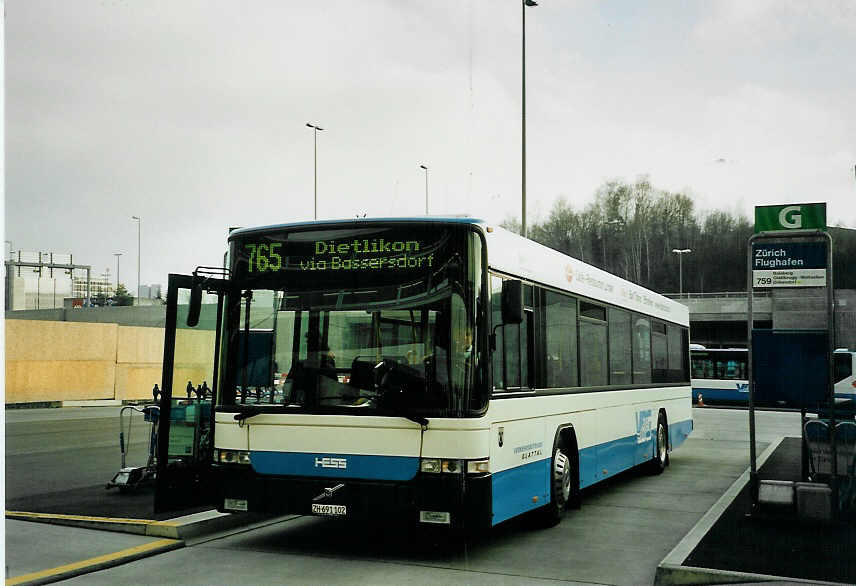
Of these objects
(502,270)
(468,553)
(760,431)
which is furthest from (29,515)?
(760,431)

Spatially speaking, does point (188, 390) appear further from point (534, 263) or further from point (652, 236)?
point (652, 236)

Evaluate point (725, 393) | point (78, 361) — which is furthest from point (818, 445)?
point (725, 393)

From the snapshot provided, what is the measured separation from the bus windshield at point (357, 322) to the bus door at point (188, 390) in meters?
0.24

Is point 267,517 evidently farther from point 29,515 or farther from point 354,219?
point 354,219

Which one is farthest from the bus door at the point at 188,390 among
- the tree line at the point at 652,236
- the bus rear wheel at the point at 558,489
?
the tree line at the point at 652,236

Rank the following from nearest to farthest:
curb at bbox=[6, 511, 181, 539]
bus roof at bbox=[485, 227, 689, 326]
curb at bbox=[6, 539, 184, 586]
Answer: curb at bbox=[6, 539, 184, 586], bus roof at bbox=[485, 227, 689, 326], curb at bbox=[6, 511, 181, 539]

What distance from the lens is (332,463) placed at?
7871 millimetres

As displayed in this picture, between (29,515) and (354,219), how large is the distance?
475 cm

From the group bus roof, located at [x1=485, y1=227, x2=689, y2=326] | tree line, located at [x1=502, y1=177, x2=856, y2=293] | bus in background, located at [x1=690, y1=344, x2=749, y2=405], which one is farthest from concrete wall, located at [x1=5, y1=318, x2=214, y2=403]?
bus roof, located at [x1=485, y1=227, x2=689, y2=326]

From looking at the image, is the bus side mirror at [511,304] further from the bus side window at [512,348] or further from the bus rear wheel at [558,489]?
the bus rear wheel at [558,489]

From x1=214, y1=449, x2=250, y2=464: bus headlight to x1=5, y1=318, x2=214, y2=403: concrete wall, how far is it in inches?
1163

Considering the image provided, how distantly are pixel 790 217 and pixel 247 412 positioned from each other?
6467 millimetres

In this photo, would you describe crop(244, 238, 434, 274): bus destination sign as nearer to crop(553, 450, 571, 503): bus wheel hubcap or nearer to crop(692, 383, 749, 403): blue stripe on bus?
crop(553, 450, 571, 503): bus wheel hubcap

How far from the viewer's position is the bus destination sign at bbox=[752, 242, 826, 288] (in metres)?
10.6
